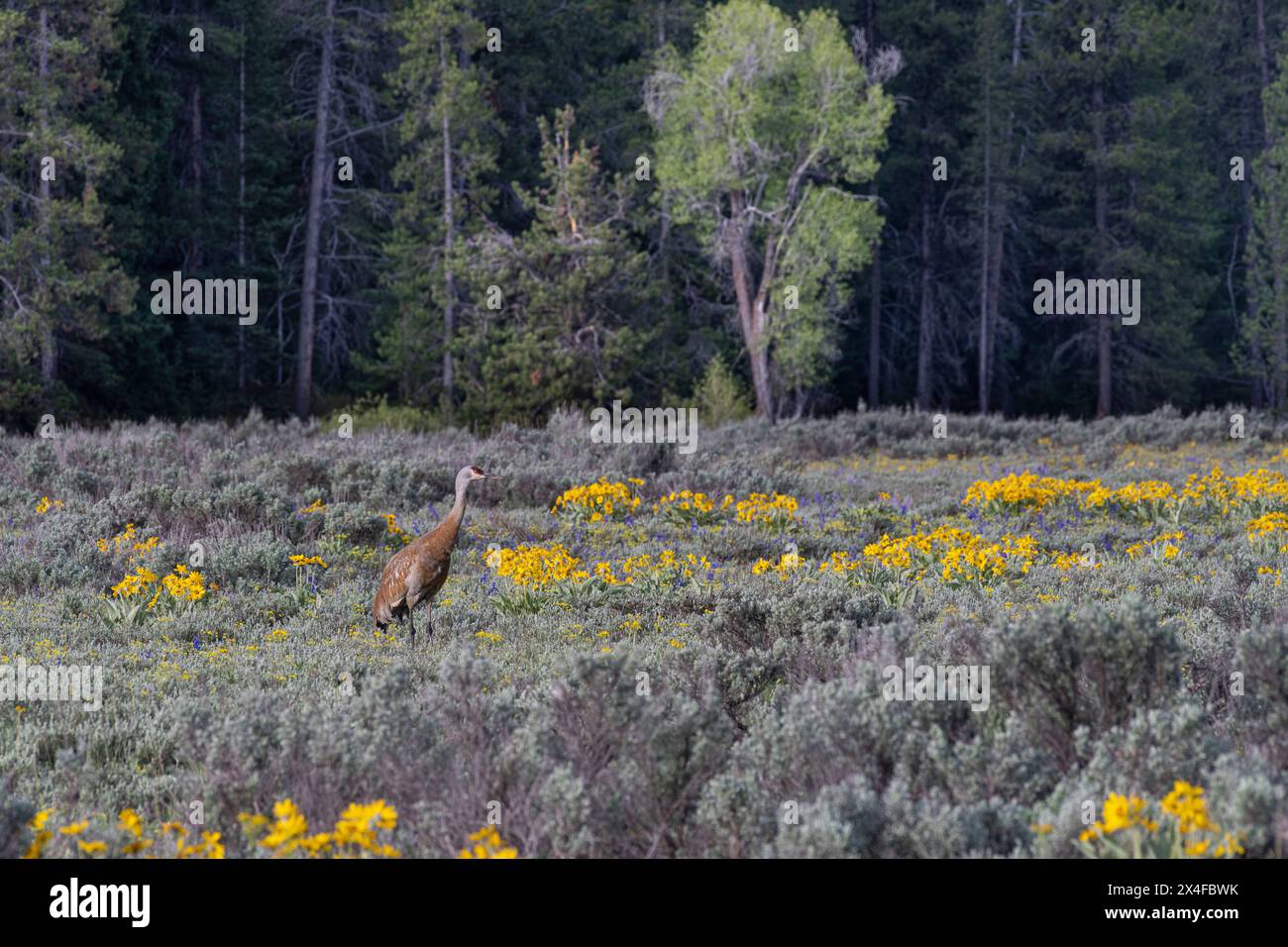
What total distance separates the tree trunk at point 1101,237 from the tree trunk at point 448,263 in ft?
64.2

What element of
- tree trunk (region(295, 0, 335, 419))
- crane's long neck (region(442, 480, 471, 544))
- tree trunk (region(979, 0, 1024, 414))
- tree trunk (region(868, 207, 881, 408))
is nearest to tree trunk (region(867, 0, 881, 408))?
tree trunk (region(868, 207, 881, 408))

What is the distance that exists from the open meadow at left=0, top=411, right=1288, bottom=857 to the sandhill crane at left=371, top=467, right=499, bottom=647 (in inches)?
7.3

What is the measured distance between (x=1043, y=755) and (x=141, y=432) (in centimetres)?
1757

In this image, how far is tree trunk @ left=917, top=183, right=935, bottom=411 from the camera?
1718 inches

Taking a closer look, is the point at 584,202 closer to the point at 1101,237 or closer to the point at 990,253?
the point at 990,253

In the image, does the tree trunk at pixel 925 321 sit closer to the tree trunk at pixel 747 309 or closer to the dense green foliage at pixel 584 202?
the dense green foliage at pixel 584 202

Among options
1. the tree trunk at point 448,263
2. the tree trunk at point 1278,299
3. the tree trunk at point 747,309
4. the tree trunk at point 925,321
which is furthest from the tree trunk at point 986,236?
the tree trunk at point 448,263

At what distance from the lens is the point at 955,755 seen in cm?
504

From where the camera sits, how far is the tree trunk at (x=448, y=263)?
32.2 meters

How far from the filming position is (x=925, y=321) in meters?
44.4

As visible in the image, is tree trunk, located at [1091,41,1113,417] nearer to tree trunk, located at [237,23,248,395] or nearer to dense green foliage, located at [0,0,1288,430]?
dense green foliage, located at [0,0,1288,430]

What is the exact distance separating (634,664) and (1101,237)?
40.9m
